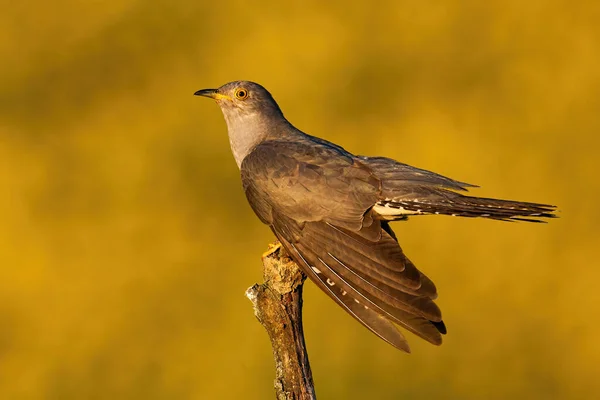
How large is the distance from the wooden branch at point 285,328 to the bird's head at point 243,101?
1656 millimetres

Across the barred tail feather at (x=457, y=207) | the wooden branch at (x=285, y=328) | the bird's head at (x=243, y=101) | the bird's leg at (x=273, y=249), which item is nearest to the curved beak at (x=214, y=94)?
the bird's head at (x=243, y=101)

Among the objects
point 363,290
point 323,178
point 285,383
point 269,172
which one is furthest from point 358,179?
point 285,383

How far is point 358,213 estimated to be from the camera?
4902mm

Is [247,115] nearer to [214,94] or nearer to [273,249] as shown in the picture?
[214,94]

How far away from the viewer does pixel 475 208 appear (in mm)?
4699

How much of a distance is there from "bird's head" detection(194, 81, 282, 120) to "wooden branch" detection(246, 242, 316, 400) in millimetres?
1656

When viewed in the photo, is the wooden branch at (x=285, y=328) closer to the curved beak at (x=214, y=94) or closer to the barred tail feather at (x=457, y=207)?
the barred tail feather at (x=457, y=207)

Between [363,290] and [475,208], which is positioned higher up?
[475,208]

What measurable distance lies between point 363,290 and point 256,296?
56cm

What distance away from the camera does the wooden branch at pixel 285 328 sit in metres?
4.44

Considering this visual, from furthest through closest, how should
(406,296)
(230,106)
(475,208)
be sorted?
(230,106)
(475,208)
(406,296)

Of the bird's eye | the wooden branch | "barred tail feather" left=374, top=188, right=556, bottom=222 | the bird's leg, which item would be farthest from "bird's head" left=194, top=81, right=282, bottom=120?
the wooden branch

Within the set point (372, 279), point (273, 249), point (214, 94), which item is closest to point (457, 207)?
point (372, 279)

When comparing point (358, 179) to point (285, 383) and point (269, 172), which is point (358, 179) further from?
point (285, 383)
